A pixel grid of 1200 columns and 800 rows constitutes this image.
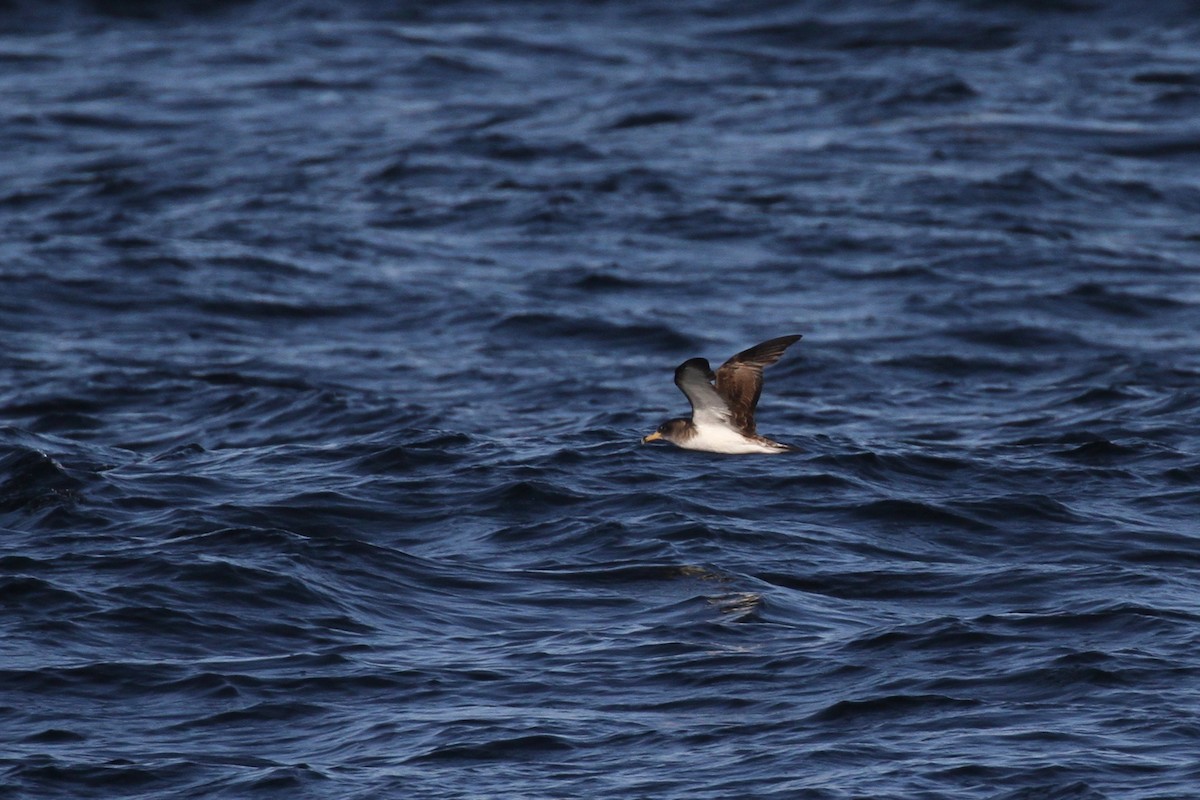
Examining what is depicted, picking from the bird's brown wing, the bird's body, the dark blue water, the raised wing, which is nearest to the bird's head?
the bird's body

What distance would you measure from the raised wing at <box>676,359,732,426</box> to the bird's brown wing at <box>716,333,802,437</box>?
6cm

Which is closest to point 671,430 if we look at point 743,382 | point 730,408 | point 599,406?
point 730,408

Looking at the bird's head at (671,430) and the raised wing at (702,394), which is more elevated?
the raised wing at (702,394)

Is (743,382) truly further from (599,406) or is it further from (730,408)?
(599,406)

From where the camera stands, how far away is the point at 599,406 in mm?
17656

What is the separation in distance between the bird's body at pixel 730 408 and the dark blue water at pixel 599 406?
790mm

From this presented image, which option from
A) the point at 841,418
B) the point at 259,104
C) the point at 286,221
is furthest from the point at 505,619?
the point at 259,104

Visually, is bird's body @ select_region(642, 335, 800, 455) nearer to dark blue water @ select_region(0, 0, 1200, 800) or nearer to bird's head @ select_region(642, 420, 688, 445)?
bird's head @ select_region(642, 420, 688, 445)

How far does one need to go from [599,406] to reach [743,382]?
4.80m

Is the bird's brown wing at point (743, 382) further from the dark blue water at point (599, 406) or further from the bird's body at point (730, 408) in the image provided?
the dark blue water at point (599, 406)

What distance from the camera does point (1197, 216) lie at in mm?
24266

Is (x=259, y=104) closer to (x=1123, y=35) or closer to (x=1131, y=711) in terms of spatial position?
(x=1123, y=35)

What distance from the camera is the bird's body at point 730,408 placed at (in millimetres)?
12734

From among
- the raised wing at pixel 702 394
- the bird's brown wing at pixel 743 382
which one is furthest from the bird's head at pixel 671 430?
the bird's brown wing at pixel 743 382
